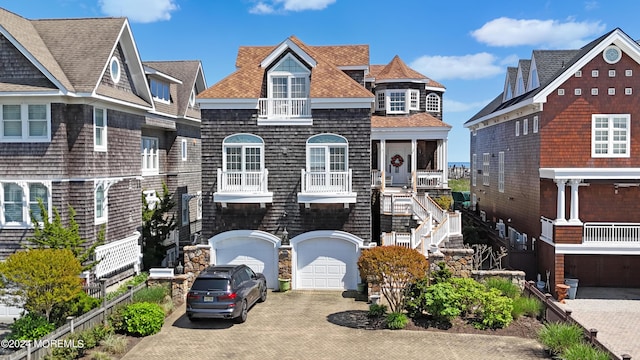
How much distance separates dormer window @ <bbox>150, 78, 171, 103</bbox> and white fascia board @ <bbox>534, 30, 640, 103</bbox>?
18.4m

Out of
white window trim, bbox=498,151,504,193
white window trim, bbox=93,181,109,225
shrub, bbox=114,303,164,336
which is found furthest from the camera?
white window trim, bbox=498,151,504,193

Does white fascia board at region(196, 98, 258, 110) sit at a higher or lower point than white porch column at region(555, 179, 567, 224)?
higher

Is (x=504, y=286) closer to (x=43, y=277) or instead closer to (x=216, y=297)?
(x=216, y=297)

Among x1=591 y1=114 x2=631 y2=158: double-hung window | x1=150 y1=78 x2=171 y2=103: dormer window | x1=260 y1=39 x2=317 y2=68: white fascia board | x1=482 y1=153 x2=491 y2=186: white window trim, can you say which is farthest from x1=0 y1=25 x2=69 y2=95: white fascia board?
x1=482 y1=153 x2=491 y2=186: white window trim

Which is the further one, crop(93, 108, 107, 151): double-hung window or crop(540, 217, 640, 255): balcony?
crop(540, 217, 640, 255): balcony

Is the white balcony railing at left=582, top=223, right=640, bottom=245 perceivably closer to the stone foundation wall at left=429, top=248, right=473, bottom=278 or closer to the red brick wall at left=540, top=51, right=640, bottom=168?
the red brick wall at left=540, top=51, right=640, bottom=168

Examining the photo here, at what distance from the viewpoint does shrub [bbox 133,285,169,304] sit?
16875 millimetres

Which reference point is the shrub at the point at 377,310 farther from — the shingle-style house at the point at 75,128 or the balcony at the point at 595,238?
the shingle-style house at the point at 75,128

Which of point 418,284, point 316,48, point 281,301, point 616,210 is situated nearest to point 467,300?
point 418,284

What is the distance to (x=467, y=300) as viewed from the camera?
52.7 ft

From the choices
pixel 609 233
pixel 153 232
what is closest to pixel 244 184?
pixel 153 232

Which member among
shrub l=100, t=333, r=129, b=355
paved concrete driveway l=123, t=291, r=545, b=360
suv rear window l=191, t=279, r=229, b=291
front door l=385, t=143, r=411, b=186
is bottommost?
paved concrete driveway l=123, t=291, r=545, b=360

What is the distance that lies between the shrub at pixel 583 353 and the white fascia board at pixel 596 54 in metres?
11.5

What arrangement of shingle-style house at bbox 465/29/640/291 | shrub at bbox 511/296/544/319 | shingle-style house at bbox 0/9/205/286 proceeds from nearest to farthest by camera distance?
1. shrub at bbox 511/296/544/319
2. shingle-style house at bbox 0/9/205/286
3. shingle-style house at bbox 465/29/640/291
